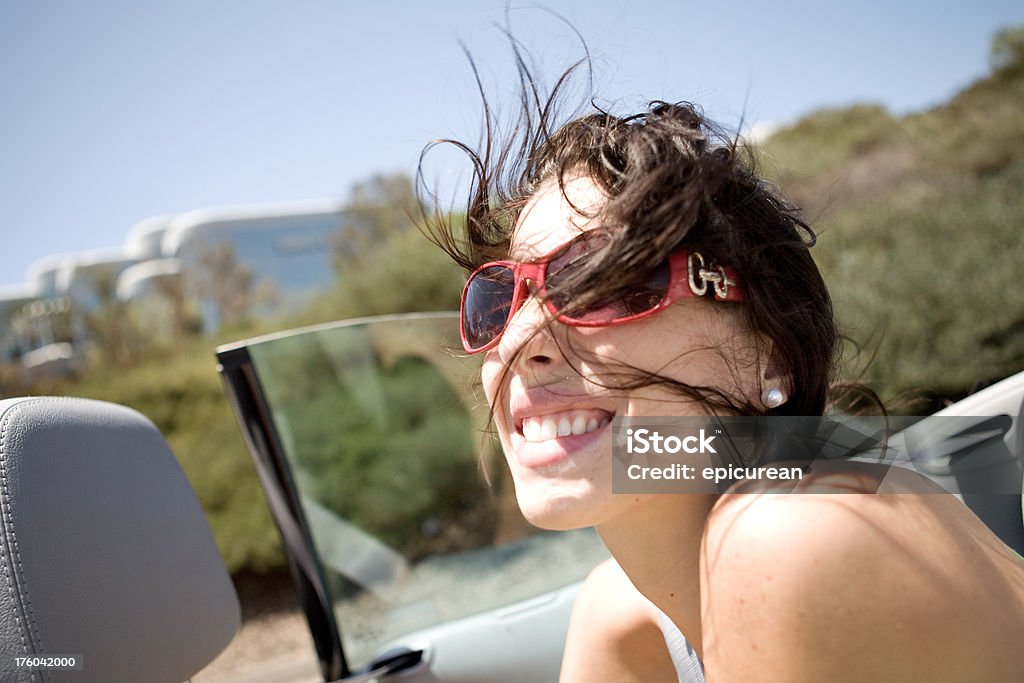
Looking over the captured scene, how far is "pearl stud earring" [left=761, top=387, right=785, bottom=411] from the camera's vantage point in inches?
44.5

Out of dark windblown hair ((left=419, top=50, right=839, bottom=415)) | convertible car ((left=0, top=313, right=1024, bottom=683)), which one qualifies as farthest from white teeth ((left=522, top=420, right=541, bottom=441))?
convertible car ((left=0, top=313, right=1024, bottom=683))

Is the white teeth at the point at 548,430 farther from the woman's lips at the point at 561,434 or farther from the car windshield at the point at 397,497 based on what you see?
the car windshield at the point at 397,497

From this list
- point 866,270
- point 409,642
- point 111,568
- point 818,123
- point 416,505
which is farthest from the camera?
point 818,123

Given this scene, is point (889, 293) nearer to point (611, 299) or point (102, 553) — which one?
point (611, 299)

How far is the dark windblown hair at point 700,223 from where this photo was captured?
3.54 ft

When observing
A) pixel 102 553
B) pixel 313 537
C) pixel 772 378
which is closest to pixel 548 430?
pixel 772 378

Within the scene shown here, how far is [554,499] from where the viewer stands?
1103mm

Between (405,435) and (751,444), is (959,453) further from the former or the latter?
(405,435)

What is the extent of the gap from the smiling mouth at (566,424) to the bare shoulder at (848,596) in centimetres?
22

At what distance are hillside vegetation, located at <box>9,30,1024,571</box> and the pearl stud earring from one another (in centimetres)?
283

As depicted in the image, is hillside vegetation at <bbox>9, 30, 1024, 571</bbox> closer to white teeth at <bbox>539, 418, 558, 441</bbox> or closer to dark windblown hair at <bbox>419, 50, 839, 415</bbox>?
dark windblown hair at <bbox>419, 50, 839, 415</bbox>

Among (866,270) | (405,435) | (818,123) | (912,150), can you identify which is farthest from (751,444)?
(818,123)

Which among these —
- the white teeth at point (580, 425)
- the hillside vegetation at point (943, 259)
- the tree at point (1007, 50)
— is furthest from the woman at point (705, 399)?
the tree at point (1007, 50)

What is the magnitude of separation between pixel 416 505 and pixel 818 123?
14.3 metres
